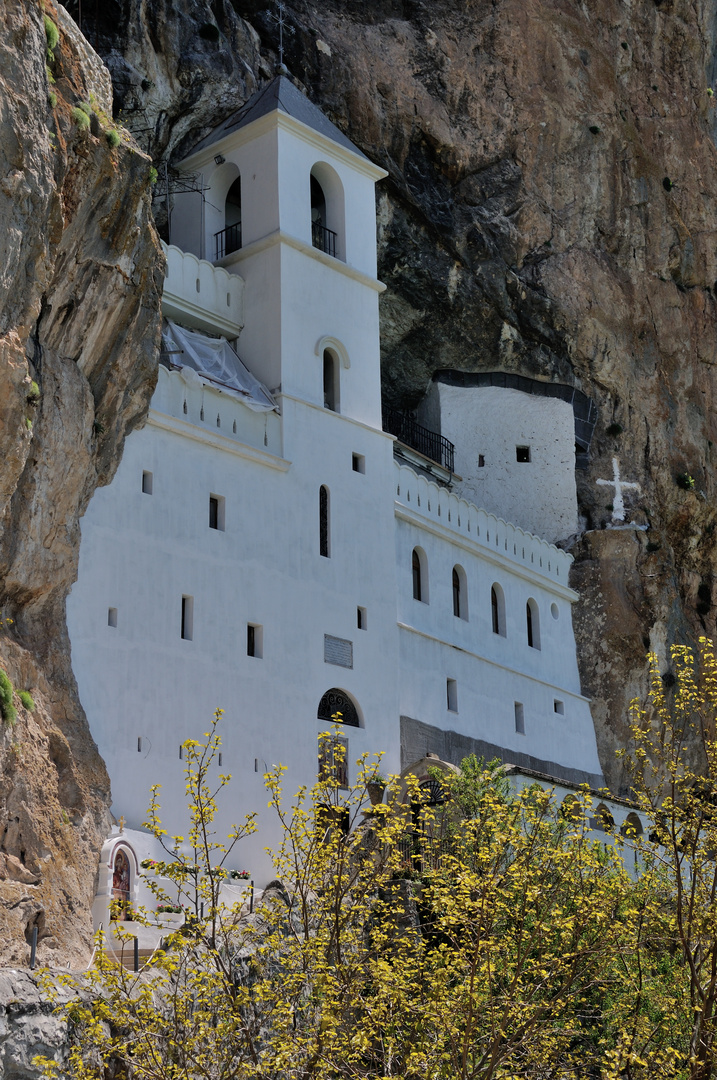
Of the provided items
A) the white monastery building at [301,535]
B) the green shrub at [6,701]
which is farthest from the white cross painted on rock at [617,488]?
the green shrub at [6,701]

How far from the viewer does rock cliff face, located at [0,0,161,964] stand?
1967 cm

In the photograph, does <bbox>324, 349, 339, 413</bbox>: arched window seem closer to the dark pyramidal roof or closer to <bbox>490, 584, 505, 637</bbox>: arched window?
the dark pyramidal roof

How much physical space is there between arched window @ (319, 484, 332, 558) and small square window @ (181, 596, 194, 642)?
4.14 m

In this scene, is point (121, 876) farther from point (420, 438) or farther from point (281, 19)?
point (281, 19)

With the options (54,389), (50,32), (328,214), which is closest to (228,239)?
(328,214)

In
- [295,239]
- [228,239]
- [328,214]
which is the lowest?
[295,239]

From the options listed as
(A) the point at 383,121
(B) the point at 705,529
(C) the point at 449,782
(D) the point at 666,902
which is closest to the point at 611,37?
(A) the point at 383,121

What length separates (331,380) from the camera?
33.1 meters

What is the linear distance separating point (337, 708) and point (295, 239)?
1008 centimetres

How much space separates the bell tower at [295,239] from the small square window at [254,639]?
5280 millimetres

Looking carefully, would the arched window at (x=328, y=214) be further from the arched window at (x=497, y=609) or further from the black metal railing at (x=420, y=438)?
the arched window at (x=497, y=609)

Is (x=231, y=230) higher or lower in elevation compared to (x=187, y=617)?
higher

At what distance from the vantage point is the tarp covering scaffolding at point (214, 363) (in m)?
29.6

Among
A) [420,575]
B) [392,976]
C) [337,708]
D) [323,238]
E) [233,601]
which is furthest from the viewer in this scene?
[323,238]
